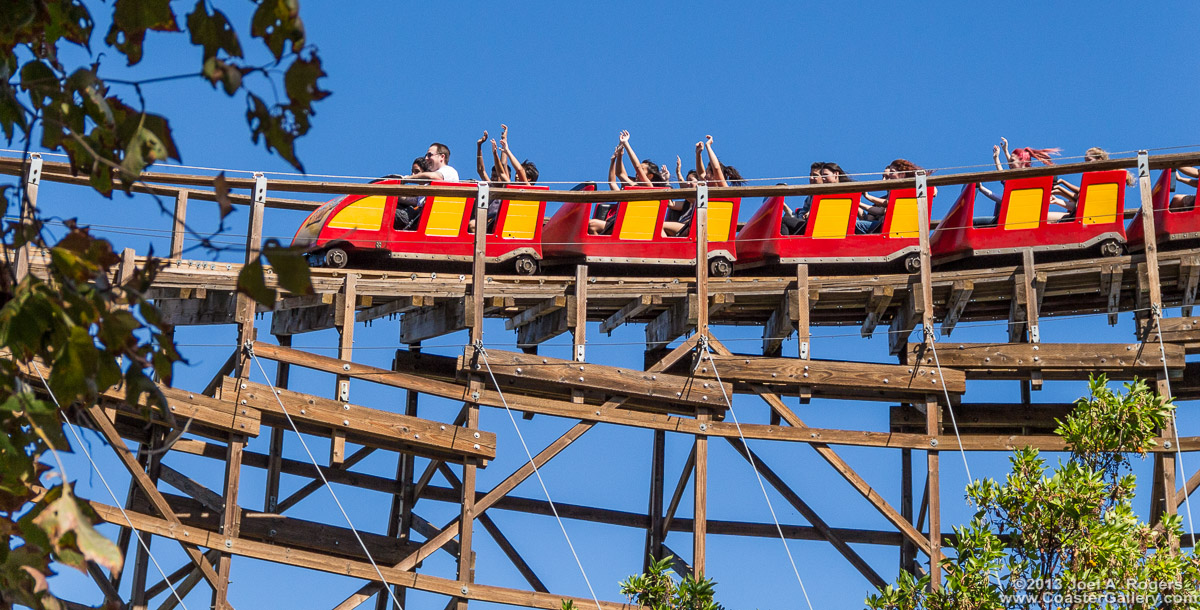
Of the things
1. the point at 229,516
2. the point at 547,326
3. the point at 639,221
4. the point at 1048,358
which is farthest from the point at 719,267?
the point at 229,516

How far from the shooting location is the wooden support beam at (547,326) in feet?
43.7

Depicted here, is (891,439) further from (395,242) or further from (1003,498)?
(395,242)

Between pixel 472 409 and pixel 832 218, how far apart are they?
434 cm

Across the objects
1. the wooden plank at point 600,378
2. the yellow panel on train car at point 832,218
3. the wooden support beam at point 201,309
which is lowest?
the wooden plank at point 600,378

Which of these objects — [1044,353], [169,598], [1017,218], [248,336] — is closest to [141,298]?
[248,336]

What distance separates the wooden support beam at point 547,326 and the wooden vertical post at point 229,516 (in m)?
3.22

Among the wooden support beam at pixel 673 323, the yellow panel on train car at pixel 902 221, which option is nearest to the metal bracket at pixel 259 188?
the wooden support beam at pixel 673 323

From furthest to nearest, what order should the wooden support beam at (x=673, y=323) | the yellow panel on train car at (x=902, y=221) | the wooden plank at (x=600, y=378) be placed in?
the yellow panel on train car at (x=902, y=221)
the wooden support beam at (x=673, y=323)
the wooden plank at (x=600, y=378)

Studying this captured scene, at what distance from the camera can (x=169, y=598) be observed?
481 inches

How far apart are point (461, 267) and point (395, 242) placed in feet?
2.14

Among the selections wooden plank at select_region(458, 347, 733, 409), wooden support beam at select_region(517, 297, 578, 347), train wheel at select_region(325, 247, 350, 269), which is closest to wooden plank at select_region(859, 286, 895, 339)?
wooden plank at select_region(458, 347, 733, 409)

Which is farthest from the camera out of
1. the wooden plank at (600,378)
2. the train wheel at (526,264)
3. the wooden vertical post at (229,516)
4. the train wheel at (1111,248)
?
the train wheel at (526,264)

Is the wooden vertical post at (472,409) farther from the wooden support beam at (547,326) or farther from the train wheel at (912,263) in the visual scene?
the train wheel at (912,263)

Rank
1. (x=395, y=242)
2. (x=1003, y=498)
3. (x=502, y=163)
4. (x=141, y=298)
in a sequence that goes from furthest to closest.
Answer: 1. (x=502, y=163)
2. (x=395, y=242)
3. (x=1003, y=498)
4. (x=141, y=298)
